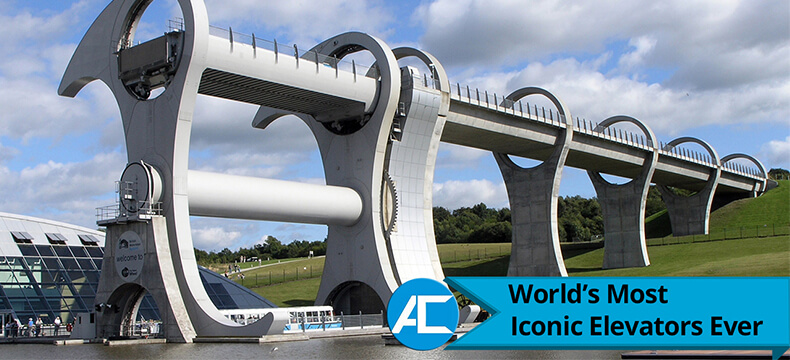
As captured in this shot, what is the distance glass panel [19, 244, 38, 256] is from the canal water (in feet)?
44.9

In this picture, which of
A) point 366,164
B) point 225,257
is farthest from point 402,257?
point 225,257

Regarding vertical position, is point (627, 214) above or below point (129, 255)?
above

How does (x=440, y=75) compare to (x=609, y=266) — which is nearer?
(x=440, y=75)

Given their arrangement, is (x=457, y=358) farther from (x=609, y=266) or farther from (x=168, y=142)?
(x=609, y=266)

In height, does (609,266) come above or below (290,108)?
below

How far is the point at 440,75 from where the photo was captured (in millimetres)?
47531

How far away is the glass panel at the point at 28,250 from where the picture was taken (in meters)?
45.5

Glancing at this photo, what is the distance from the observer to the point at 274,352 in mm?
26609

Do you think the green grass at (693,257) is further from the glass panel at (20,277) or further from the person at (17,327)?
the person at (17,327)

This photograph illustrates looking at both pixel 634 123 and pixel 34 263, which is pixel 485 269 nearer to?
pixel 634 123


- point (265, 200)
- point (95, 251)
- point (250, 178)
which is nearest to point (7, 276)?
point (95, 251)

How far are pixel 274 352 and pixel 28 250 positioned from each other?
25.6 m

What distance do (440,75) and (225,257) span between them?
11227 cm

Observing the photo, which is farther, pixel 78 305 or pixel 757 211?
pixel 757 211
